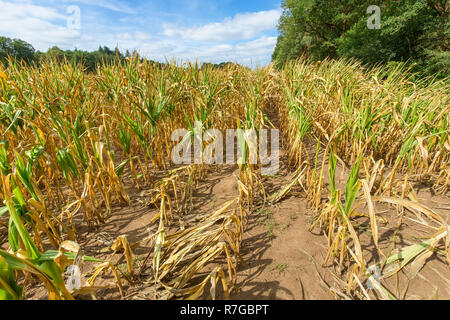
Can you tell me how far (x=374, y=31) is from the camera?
10.4m

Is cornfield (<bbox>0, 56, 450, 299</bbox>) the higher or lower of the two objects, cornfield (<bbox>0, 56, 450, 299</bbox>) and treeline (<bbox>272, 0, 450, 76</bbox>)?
the lower

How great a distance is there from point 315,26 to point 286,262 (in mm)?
17174

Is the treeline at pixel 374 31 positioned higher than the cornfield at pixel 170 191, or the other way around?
the treeline at pixel 374 31

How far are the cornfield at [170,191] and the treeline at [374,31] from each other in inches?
202

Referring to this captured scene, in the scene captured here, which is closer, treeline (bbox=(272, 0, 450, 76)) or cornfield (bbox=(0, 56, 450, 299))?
cornfield (bbox=(0, 56, 450, 299))

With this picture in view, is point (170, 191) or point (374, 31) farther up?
point (374, 31)

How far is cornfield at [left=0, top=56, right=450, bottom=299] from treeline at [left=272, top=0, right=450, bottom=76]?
5123 millimetres

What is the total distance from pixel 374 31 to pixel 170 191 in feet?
44.3

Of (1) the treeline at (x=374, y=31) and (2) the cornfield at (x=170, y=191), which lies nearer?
(2) the cornfield at (x=170, y=191)

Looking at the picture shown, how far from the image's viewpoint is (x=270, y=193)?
5.41 ft

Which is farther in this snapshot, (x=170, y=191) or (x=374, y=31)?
(x=374, y=31)

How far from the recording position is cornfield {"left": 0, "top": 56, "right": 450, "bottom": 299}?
84 centimetres

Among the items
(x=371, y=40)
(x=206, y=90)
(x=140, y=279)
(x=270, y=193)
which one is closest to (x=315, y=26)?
(x=371, y=40)

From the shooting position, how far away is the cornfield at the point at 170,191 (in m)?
0.84
